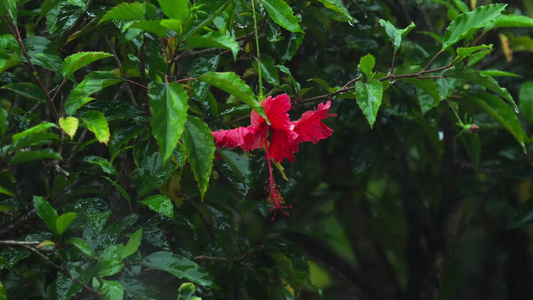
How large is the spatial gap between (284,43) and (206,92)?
0.33 metres

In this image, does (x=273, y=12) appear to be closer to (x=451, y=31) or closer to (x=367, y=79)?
(x=367, y=79)

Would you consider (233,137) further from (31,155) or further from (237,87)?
(31,155)

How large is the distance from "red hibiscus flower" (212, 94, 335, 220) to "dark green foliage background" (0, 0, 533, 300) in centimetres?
6

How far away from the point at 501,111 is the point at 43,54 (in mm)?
1162

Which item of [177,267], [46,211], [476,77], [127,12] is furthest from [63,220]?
[476,77]

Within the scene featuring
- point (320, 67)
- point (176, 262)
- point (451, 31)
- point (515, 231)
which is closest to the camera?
point (176, 262)

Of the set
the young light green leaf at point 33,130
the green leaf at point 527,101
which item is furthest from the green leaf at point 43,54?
the green leaf at point 527,101

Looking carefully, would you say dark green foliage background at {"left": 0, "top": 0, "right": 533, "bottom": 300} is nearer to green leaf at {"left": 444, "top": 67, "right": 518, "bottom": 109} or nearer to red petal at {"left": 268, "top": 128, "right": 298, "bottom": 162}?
green leaf at {"left": 444, "top": 67, "right": 518, "bottom": 109}

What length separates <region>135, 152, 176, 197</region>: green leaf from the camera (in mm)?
1321

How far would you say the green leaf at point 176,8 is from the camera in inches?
44.8

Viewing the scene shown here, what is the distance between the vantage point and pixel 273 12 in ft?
4.33

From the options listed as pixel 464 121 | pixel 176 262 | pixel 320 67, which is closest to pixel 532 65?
pixel 464 121

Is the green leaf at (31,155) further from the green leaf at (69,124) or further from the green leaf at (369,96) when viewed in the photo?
the green leaf at (369,96)

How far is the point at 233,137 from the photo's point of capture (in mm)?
1215
